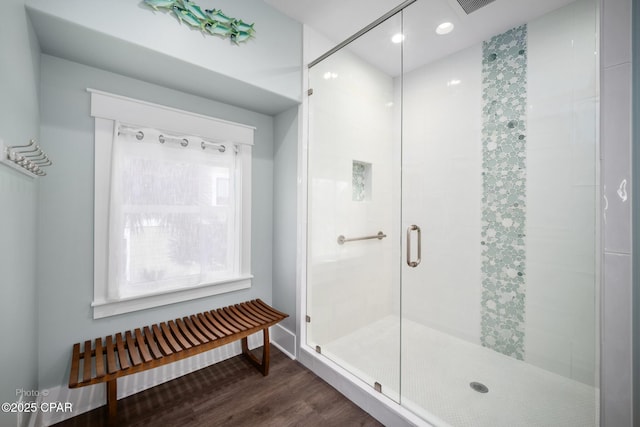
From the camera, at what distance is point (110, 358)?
1420mm

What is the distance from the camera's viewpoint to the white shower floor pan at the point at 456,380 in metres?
1.47

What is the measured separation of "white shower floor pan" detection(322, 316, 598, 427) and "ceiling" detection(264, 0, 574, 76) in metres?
2.15

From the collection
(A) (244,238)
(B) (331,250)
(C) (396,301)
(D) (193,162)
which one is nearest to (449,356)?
(C) (396,301)

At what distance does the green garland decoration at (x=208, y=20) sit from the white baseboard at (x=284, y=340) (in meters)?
2.27

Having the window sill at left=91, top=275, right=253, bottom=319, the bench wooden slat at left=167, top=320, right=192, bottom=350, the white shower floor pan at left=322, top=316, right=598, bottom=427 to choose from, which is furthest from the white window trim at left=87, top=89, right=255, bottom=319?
the white shower floor pan at left=322, top=316, right=598, bottom=427

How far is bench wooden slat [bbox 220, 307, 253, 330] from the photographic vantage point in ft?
5.92

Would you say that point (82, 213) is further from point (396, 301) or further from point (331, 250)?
point (396, 301)

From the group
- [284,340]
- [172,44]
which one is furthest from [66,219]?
[284,340]

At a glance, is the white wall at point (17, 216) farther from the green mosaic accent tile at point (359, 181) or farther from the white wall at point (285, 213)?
the green mosaic accent tile at point (359, 181)

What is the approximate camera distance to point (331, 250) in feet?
7.23

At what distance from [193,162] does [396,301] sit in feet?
6.63

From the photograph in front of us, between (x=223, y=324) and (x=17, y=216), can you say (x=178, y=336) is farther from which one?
(x=17, y=216)

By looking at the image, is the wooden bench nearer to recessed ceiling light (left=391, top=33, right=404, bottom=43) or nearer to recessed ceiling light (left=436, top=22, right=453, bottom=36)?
recessed ceiling light (left=391, top=33, right=404, bottom=43)

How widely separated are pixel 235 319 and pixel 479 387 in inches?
68.9
